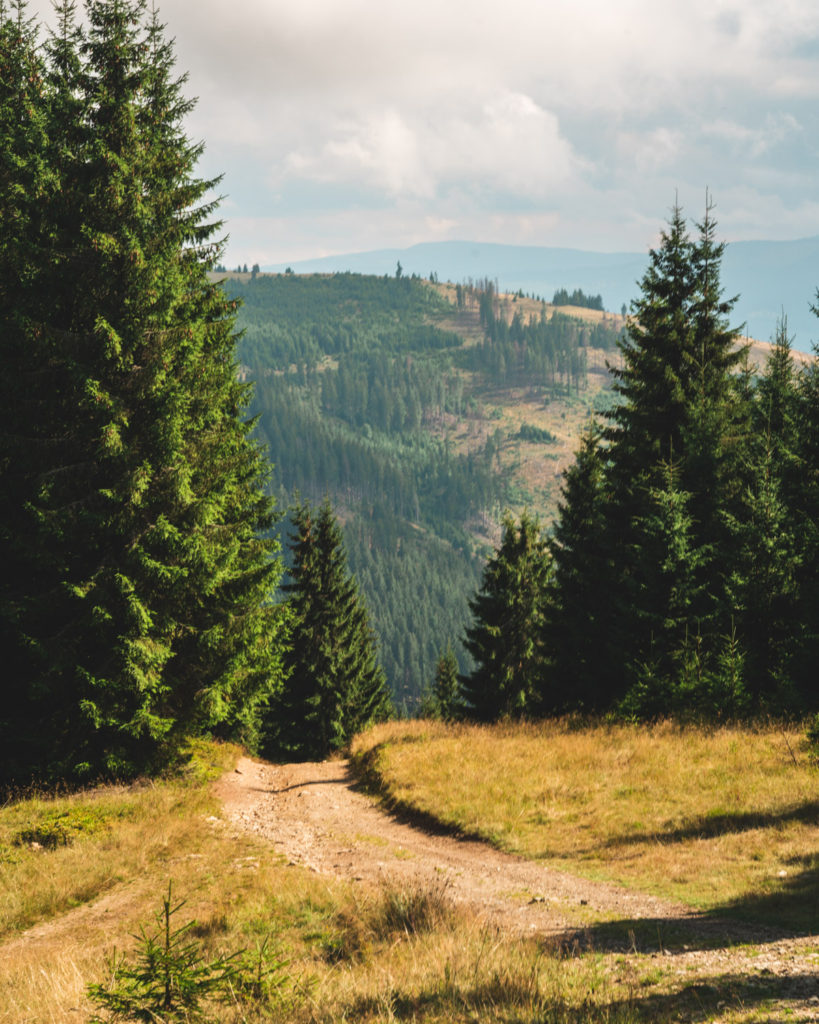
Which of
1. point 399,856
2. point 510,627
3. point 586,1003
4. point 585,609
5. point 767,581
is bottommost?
point 510,627

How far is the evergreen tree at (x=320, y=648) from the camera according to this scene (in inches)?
1271

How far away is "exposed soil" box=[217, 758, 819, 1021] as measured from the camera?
6.02m

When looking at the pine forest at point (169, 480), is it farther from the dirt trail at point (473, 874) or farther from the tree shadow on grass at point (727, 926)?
the tree shadow on grass at point (727, 926)

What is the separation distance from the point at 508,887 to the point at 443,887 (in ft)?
7.50

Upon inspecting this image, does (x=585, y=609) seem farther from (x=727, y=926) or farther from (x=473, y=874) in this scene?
(x=727, y=926)

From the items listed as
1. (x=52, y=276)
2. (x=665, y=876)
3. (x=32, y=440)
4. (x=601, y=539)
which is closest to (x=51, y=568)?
(x=32, y=440)

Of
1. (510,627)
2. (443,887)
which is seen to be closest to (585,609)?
(510,627)

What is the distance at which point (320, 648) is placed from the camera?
3222cm

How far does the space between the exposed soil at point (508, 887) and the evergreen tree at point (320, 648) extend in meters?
Result: 15.0

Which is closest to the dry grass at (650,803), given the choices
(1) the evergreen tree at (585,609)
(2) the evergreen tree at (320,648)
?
(1) the evergreen tree at (585,609)

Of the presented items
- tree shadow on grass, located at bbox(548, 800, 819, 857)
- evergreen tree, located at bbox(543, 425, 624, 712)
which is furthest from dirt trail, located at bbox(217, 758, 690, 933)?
evergreen tree, located at bbox(543, 425, 624, 712)

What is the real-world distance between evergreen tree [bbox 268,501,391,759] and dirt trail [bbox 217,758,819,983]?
47.6 ft

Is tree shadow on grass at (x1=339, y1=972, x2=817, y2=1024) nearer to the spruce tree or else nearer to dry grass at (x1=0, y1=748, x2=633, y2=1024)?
dry grass at (x1=0, y1=748, x2=633, y2=1024)

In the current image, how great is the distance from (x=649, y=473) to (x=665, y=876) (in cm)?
1357
